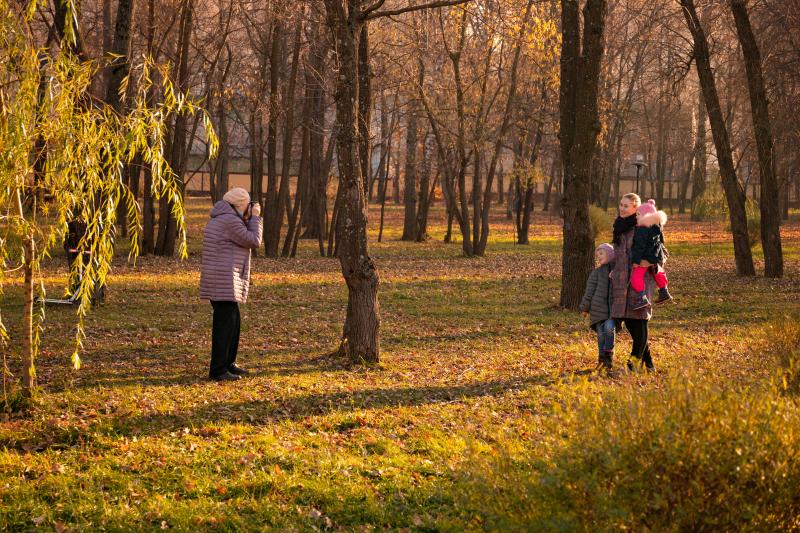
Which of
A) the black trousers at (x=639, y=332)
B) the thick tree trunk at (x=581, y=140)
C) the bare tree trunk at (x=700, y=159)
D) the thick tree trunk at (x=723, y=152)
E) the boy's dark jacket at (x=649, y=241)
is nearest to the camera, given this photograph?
the boy's dark jacket at (x=649, y=241)

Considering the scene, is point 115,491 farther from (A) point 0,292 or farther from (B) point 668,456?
(B) point 668,456

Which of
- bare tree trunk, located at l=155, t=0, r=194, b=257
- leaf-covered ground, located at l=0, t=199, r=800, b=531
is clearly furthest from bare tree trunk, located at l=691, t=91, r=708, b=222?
bare tree trunk, located at l=155, t=0, r=194, b=257

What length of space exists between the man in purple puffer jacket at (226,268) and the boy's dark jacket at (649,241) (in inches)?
156

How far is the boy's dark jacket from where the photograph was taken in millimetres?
8891

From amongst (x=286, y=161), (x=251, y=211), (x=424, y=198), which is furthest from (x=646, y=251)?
(x=424, y=198)

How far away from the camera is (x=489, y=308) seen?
15.1m

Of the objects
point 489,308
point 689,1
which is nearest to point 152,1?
point 489,308

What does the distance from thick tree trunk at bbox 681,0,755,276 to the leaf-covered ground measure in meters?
3.63

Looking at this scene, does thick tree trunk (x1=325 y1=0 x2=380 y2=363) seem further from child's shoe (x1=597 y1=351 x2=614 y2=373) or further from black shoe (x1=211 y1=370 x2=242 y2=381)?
A: child's shoe (x1=597 y1=351 x2=614 y2=373)

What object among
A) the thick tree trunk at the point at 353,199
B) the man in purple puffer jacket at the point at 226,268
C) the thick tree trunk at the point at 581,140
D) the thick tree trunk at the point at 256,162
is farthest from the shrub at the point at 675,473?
the thick tree trunk at the point at 256,162

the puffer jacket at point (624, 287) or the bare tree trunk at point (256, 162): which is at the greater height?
the bare tree trunk at point (256, 162)

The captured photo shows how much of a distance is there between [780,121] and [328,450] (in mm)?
19083

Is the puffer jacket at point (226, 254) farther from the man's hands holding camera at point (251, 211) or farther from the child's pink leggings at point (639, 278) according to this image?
the child's pink leggings at point (639, 278)

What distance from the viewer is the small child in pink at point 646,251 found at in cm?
890
